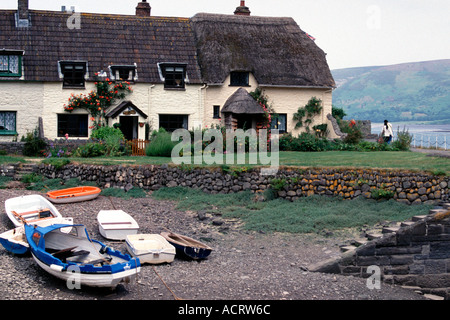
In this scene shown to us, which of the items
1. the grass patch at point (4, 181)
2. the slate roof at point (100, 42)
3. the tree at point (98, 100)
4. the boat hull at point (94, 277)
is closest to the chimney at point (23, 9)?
the slate roof at point (100, 42)

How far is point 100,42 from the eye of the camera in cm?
3008

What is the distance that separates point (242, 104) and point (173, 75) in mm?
4304

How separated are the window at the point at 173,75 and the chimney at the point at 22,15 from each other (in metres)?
7.65

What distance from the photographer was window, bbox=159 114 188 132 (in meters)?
30.4

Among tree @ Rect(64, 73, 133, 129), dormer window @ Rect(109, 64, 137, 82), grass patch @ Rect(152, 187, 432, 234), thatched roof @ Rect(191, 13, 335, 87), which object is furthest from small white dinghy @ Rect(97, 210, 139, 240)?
thatched roof @ Rect(191, 13, 335, 87)

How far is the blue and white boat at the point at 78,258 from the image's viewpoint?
37.2ft

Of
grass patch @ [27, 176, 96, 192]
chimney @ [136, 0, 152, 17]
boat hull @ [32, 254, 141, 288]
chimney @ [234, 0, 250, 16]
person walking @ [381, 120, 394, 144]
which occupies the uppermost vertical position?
chimney @ [234, 0, 250, 16]

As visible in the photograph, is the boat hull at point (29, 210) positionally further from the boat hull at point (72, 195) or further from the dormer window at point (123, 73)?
the dormer window at point (123, 73)

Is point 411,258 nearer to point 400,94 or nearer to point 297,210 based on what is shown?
point 297,210

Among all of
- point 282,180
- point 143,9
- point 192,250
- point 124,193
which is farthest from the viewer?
point 143,9

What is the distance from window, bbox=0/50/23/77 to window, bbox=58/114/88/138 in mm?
3136

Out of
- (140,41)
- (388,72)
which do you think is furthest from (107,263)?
(388,72)

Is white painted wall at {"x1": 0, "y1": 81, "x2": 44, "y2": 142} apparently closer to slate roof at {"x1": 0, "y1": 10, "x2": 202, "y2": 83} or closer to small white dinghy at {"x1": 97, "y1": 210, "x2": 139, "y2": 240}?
slate roof at {"x1": 0, "y1": 10, "x2": 202, "y2": 83}

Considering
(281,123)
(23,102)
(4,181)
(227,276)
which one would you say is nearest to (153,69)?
(23,102)
